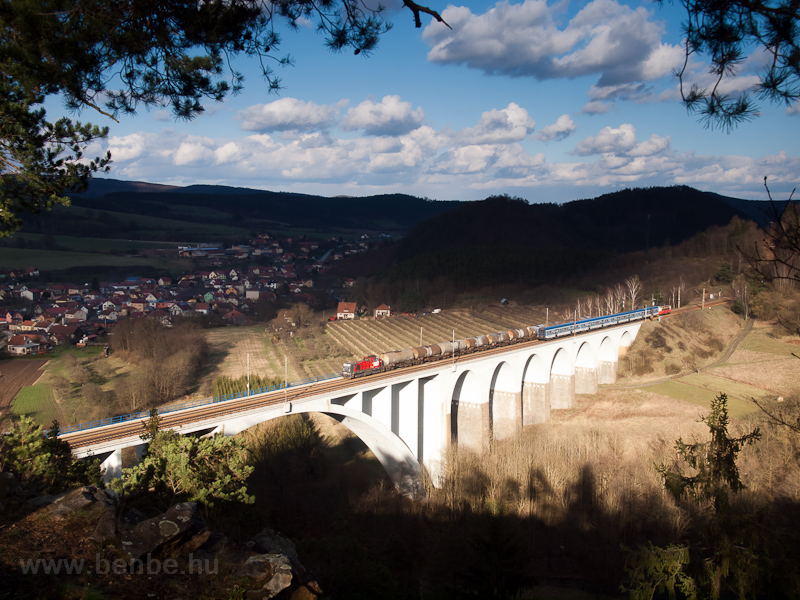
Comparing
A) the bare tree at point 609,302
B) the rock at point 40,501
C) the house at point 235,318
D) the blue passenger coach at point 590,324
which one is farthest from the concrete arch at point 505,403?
the house at point 235,318

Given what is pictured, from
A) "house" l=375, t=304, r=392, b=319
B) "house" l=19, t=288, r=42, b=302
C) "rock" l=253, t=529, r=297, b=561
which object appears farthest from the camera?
"house" l=375, t=304, r=392, b=319

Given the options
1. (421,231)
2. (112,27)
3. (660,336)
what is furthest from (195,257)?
(112,27)

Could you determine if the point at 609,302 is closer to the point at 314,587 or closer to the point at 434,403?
the point at 434,403

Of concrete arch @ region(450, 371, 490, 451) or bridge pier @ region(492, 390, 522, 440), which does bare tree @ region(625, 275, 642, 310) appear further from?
concrete arch @ region(450, 371, 490, 451)

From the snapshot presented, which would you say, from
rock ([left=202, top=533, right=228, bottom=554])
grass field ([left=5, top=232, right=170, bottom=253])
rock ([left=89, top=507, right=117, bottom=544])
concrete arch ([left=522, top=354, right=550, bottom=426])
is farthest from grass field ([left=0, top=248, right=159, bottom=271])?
rock ([left=202, top=533, right=228, bottom=554])

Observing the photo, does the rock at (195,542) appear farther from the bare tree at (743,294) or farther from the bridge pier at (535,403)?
the bare tree at (743,294)

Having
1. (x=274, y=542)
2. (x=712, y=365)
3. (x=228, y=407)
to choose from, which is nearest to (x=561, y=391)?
(x=712, y=365)
